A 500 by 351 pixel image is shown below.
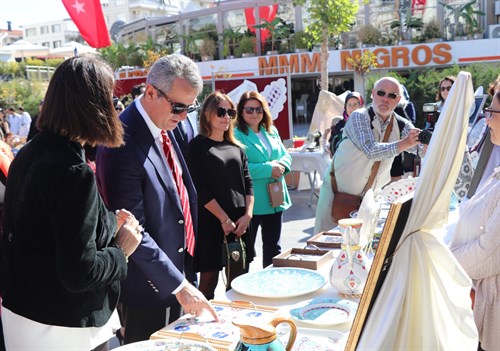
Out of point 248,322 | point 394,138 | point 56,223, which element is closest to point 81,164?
point 56,223

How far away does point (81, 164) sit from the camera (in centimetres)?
144

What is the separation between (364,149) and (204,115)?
1.12 metres

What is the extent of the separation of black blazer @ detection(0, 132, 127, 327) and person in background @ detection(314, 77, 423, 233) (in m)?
2.38

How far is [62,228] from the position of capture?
1.39 meters

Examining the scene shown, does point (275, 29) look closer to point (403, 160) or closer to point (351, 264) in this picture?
point (403, 160)

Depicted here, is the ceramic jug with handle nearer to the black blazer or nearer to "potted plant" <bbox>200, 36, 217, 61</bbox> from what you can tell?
the black blazer

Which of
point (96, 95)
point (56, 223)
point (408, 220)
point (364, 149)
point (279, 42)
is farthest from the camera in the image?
point (279, 42)

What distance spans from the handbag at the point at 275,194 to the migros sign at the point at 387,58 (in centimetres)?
1655

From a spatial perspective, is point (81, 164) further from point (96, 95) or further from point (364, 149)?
point (364, 149)

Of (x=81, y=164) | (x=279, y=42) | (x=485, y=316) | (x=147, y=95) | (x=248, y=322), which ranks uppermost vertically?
(x=279, y=42)

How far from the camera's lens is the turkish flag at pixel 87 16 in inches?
243

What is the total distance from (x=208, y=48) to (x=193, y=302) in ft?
84.8

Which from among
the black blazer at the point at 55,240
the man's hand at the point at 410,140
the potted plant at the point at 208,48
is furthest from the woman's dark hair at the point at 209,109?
the potted plant at the point at 208,48

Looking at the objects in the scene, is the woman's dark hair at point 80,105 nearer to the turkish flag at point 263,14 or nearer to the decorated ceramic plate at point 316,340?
the decorated ceramic plate at point 316,340
